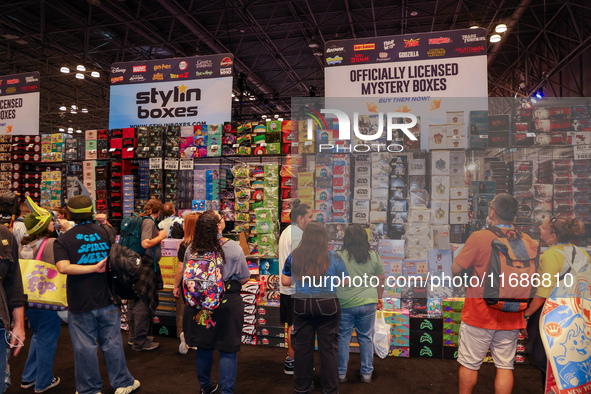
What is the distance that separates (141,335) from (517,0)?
37.2ft

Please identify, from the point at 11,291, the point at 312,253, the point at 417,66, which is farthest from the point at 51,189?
the point at 417,66

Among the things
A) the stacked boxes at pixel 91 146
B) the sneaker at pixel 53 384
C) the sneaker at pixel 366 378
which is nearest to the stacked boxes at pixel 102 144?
the stacked boxes at pixel 91 146

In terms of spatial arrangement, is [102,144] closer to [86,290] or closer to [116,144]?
[116,144]

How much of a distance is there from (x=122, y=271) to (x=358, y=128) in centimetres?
219

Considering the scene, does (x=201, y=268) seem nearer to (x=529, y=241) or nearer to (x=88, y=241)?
(x=88, y=241)

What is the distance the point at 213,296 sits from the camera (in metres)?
2.92

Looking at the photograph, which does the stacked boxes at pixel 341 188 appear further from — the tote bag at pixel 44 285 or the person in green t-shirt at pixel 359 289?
the tote bag at pixel 44 285

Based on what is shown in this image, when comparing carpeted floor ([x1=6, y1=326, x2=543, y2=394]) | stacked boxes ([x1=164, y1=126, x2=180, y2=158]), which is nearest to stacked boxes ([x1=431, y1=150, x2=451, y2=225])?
carpeted floor ([x1=6, y1=326, x2=543, y2=394])

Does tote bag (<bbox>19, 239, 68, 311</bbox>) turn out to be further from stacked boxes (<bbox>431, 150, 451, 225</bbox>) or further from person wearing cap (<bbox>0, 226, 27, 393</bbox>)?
stacked boxes (<bbox>431, 150, 451, 225</bbox>)

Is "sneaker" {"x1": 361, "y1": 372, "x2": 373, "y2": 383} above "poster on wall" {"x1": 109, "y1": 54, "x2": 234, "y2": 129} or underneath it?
underneath

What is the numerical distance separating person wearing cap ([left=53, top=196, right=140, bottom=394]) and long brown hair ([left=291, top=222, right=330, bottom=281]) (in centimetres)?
153

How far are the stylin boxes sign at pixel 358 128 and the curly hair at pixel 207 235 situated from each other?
3.40ft

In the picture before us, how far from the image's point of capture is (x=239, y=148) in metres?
5.30

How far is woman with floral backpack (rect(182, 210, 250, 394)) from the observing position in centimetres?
292
